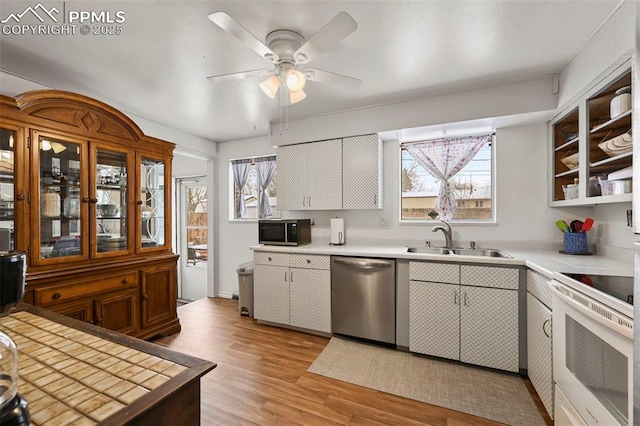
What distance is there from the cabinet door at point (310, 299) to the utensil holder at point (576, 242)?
2.16 m

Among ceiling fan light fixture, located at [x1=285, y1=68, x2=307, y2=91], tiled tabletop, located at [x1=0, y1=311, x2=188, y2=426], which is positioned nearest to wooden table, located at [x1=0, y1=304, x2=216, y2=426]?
tiled tabletop, located at [x1=0, y1=311, x2=188, y2=426]

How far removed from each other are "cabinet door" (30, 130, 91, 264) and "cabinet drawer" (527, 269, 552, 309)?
3.50 metres

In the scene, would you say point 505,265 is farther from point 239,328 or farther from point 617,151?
point 239,328

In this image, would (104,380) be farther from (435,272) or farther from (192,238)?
(192,238)

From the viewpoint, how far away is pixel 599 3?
1.55m

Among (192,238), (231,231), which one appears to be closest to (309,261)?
(231,231)

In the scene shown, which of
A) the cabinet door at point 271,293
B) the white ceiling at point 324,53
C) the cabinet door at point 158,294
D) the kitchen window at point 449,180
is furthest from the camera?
the cabinet door at point 271,293

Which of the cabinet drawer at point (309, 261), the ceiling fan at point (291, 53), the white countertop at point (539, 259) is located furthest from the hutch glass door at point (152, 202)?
the ceiling fan at point (291, 53)

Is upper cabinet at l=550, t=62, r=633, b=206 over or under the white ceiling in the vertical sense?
under

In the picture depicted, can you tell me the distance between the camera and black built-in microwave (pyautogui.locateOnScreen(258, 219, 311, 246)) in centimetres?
319

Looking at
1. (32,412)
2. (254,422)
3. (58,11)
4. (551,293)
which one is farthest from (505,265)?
(58,11)

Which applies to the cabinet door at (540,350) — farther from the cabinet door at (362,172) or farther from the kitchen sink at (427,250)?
the cabinet door at (362,172)

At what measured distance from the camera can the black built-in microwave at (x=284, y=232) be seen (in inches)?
126

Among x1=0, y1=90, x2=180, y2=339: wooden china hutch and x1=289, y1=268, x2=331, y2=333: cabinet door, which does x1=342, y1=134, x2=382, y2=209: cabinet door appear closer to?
x1=289, y1=268, x2=331, y2=333: cabinet door
